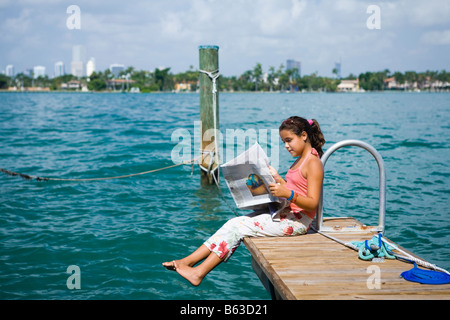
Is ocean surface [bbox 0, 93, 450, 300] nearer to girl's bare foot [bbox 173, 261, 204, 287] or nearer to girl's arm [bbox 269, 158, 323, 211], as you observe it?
girl's bare foot [bbox 173, 261, 204, 287]

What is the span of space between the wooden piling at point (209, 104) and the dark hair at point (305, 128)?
176 inches

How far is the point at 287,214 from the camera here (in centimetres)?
435

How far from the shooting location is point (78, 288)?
→ 566 centimetres

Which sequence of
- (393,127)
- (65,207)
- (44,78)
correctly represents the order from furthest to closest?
(44,78) < (393,127) < (65,207)

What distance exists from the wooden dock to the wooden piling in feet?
15.4

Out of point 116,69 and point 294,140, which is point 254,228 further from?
point 116,69

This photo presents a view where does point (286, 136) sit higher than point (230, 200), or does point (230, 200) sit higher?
point (286, 136)

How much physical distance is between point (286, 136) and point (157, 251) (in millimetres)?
3465

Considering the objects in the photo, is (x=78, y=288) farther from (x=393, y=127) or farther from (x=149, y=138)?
(x=393, y=127)

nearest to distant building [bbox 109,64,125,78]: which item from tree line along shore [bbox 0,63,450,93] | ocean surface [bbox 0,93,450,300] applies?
tree line along shore [bbox 0,63,450,93]

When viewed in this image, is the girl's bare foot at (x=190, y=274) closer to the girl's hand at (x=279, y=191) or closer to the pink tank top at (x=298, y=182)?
the girl's hand at (x=279, y=191)

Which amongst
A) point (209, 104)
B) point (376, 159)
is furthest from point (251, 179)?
point (209, 104)

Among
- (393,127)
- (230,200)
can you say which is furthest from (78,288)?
(393,127)

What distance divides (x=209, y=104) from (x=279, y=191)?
16.7ft
